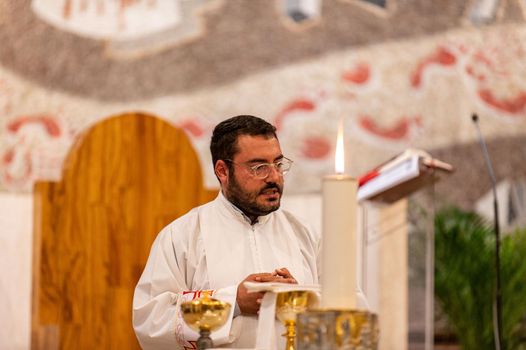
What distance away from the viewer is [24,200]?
7145mm

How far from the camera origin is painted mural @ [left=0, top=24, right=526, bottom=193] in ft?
24.4

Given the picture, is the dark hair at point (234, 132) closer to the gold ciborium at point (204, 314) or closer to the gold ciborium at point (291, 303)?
the gold ciborium at point (291, 303)

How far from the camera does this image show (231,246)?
11.9 feet

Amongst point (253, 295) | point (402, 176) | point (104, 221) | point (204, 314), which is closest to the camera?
point (204, 314)

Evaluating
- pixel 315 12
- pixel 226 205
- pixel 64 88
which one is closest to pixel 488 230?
pixel 315 12

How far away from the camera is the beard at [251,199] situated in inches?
137

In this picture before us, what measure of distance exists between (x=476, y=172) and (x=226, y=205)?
18.0 feet

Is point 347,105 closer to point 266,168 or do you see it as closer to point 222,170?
point 222,170

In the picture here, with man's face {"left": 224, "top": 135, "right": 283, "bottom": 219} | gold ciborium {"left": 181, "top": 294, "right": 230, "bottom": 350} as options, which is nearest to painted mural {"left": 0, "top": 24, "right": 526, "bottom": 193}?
man's face {"left": 224, "top": 135, "right": 283, "bottom": 219}

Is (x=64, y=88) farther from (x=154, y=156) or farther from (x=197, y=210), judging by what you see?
(x=197, y=210)

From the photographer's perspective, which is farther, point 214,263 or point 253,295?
point 214,263

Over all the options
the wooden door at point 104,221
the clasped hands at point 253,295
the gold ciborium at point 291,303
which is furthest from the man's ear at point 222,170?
the wooden door at point 104,221

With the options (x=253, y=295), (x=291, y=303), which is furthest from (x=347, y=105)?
(x=291, y=303)

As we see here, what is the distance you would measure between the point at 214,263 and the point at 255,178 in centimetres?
32
